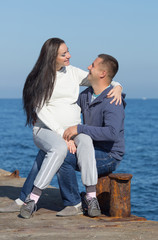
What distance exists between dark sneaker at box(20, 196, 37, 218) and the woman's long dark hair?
1.05 m

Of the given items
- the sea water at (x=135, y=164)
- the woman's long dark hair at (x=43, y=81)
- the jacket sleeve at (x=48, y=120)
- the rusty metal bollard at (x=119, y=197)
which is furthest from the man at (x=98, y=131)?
the sea water at (x=135, y=164)

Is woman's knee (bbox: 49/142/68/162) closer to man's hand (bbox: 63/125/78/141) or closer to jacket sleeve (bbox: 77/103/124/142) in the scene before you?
man's hand (bbox: 63/125/78/141)

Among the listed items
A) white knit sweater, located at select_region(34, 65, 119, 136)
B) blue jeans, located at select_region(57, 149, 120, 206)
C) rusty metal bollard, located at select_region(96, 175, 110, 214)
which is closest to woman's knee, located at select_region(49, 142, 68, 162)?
blue jeans, located at select_region(57, 149, 120, 206)

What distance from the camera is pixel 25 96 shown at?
553 cm

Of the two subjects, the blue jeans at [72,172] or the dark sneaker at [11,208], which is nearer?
the blue jeans at [72,172]

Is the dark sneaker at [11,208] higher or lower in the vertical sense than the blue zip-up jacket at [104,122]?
lower

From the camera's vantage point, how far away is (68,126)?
5.46 m

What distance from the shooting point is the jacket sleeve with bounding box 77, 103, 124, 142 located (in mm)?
5227

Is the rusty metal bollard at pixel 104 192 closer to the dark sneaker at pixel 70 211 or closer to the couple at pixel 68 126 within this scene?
the couple at pixel 68 126

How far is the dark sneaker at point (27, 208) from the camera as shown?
5133mm

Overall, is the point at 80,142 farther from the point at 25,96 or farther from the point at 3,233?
the point at 3,233

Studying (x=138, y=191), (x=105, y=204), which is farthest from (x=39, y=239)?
(x=138, y=191)

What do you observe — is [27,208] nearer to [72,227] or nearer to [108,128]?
[72,227]

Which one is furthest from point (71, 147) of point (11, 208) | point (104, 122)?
point (11, 208)
